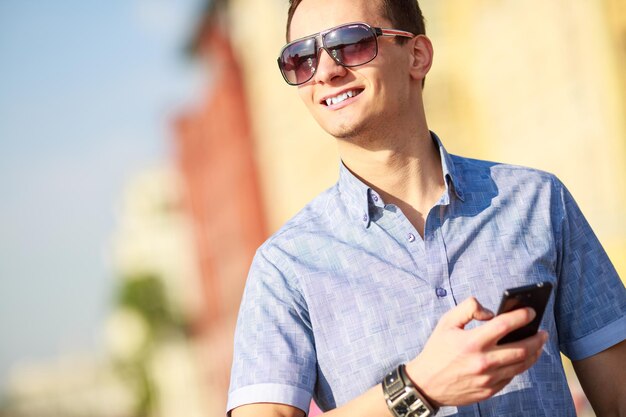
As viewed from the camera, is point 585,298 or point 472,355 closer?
point 472,355

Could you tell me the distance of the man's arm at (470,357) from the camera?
1.88 meters

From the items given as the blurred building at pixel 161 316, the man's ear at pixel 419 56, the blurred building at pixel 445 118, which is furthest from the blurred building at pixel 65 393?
→ the man's ear at pixel 419 56

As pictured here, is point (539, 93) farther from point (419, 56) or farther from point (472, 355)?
point (472, 355)

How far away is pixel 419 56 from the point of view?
104 inches

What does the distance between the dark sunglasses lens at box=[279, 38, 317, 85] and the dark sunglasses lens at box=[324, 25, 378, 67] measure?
53mm

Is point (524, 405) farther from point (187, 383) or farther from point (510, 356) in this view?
point (187, 383)

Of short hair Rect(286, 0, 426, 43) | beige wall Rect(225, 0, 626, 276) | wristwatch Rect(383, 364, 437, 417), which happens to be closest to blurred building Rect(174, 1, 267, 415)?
beige wall Rect(225, 0, 626, 276)

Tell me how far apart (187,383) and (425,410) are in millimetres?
64026

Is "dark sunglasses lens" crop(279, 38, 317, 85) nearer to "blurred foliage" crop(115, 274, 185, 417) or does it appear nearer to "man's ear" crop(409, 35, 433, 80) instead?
"man's ear" crop(409, 35, 433, 80)

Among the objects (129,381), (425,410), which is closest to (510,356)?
(425,410)

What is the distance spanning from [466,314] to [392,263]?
0.41 meters

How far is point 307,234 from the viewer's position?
235cm

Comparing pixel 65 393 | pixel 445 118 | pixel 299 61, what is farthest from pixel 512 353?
pixel 65 393

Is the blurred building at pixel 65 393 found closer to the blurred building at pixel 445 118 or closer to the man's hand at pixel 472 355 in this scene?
the blurred building at pixel 445 118
